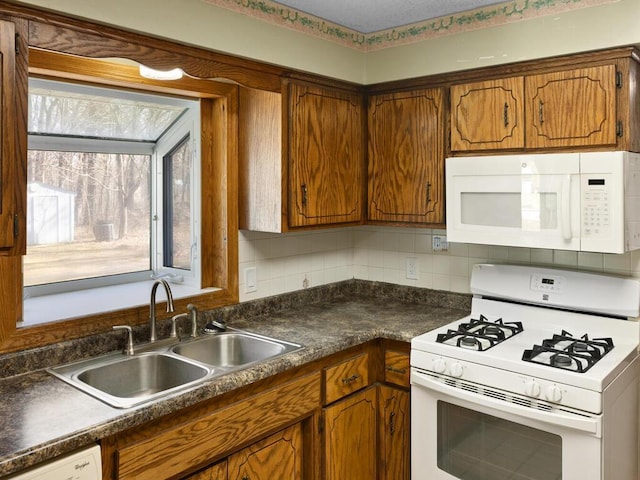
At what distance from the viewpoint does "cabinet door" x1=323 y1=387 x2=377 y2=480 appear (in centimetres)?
222

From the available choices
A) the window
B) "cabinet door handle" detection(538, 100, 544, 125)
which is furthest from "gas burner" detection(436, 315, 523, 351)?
the window

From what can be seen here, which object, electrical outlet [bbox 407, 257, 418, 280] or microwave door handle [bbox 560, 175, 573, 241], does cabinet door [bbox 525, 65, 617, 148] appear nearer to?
microwave door handle [bbox 560, 175, 573, 241]

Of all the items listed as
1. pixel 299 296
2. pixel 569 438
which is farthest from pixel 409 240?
pixel 569 438

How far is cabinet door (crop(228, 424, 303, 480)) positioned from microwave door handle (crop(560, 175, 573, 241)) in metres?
1.30

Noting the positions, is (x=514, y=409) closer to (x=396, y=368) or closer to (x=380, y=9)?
(x=396, y=368)

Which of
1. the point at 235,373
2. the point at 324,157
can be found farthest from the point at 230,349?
the point at 324,157

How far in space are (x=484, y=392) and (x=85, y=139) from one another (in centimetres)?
201

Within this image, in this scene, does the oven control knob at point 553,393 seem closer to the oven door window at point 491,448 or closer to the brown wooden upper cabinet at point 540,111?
the oven door window at point 491,448

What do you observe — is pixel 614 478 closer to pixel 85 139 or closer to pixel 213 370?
pixel 213 370

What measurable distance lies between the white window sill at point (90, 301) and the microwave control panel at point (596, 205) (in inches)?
65.3

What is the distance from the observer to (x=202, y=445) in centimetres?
172

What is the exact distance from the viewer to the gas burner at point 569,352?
1.93 meters

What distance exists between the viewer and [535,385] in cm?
189

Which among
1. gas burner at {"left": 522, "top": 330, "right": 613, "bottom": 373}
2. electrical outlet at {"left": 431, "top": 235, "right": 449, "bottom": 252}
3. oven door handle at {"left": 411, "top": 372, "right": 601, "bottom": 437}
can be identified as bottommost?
oven door handle at {"left": 411, "top": 372, "right": 601, "bottom": 437}
